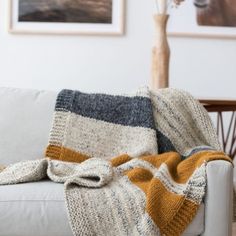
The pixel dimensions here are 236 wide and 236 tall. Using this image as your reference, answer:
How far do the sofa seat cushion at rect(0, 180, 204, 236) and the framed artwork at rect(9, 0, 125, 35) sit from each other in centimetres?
169

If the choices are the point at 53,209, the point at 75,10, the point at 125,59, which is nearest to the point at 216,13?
the point at 125,59

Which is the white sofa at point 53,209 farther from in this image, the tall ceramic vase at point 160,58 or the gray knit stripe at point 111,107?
the tall ceramic vase at point 160,58

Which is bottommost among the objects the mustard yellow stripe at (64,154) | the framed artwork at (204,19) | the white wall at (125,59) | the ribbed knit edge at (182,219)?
the ribbed knit edge at (182,219)

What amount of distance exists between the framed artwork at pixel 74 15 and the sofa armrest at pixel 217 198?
1.66 meters

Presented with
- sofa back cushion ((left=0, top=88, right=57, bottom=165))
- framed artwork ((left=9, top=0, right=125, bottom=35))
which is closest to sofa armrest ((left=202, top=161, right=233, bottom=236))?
sofa back cushion ((left=0, top=88, right=57, bottom=165))

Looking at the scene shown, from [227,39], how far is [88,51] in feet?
2.81

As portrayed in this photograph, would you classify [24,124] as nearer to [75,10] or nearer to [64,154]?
[64,154]

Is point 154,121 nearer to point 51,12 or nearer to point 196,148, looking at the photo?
point 196,148

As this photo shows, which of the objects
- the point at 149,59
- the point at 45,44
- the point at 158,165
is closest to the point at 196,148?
the point at 158,165

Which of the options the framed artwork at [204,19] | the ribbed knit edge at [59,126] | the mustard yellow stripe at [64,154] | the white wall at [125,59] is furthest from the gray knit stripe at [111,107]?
the framed artwork at [204,19]

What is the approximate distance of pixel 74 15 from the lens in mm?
3309

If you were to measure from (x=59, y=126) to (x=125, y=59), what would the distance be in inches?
43.2

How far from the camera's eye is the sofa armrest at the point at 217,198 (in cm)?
181

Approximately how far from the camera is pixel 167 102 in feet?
7.76
